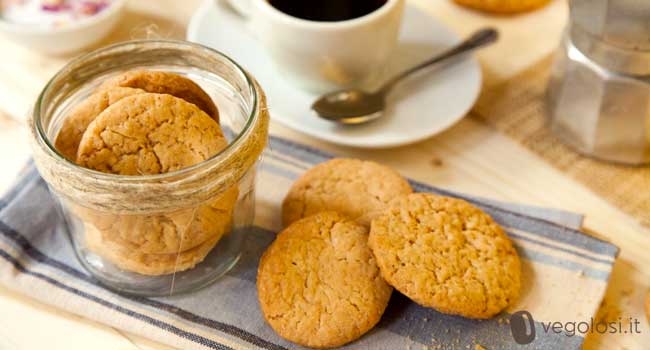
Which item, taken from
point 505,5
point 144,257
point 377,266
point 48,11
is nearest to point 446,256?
point 377,266

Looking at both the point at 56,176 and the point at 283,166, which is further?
the point at 283,166

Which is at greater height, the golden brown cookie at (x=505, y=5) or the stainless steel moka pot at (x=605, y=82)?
the stainless steel moka pot at (x=605, y=82)

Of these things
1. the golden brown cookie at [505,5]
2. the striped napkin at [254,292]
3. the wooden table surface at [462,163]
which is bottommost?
the wooden table surface at [462,163]

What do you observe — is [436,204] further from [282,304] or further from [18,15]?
[18,15]

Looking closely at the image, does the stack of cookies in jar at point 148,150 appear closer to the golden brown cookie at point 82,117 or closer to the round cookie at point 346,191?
the golden brown cookie at point 82,117

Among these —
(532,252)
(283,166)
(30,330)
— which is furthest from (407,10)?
(30,330)

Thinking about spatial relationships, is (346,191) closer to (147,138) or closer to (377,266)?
(377,266)

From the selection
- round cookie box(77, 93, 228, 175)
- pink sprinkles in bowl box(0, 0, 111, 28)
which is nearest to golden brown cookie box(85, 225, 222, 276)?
round cookie box(77, 93, 228, 175)

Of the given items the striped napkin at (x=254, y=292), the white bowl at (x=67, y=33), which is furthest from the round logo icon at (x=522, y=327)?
the white bowl at (x=67, y=33)
